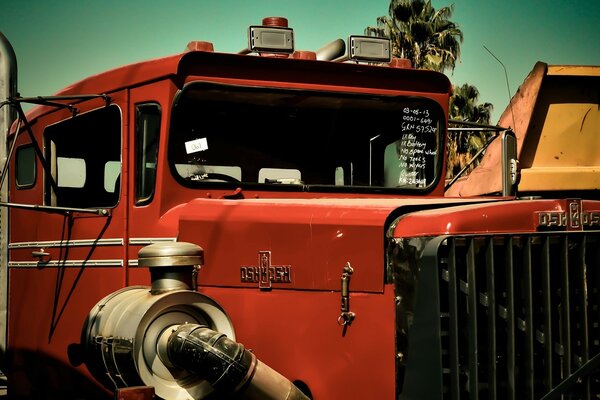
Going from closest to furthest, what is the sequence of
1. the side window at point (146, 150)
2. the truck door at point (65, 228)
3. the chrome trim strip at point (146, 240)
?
the chrome trim strip at point (146, 240) → the side window at point (146, 150) → the truck door at point (65, 228)

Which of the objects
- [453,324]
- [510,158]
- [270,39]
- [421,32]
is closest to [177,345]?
[453,324]

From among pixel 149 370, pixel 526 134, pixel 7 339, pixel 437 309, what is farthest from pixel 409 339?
pixel 526 134

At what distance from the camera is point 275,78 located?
15.9 feet

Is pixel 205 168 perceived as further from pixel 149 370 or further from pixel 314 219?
pixel 149 370

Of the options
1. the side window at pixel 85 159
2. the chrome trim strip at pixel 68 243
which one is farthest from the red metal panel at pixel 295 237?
the side window at pixel 85 159

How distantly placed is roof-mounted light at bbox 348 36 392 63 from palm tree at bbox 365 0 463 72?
21.7m

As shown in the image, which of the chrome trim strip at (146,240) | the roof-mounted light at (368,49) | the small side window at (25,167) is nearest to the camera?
the chrome trim strip at (146,240)

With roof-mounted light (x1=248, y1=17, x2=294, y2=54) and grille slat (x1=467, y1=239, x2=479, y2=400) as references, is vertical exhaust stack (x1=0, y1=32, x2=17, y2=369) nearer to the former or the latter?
roof-mounted light (x1=248, y1=17, x2=294, y2=54)

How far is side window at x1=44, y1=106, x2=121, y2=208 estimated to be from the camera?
5.09 meters

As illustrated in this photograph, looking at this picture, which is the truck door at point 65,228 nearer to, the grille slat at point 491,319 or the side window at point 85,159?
the side window at point 85,159

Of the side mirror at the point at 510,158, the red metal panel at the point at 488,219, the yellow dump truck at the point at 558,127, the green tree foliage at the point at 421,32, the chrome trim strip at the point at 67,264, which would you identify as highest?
the green tree foliage at the point at 421,32

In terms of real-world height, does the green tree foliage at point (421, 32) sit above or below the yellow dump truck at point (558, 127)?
above

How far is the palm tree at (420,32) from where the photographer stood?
26.6 metres

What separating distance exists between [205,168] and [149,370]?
1390mm
